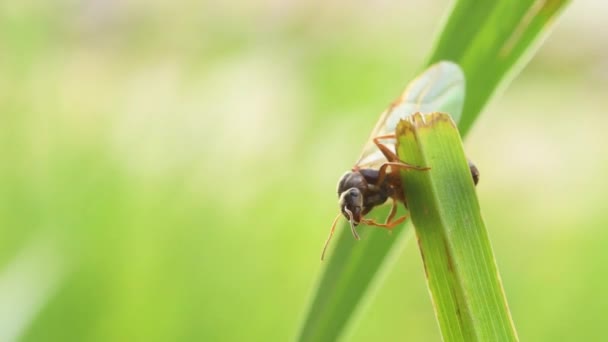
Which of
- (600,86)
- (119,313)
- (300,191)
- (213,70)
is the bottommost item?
(119,313)

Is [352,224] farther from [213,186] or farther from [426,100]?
[213,186]

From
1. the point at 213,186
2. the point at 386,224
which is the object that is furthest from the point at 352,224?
the point at 213,186

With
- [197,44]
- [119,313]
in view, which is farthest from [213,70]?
[119,313]

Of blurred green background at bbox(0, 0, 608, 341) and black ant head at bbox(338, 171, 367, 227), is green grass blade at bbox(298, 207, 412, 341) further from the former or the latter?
blurred green background at bbox(0, 0, 608, 341)

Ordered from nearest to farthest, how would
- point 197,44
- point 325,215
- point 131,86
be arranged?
1. point 325,215
2. point 131,86
3. point 197,44

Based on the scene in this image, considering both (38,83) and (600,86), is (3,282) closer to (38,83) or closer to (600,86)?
(38,83)

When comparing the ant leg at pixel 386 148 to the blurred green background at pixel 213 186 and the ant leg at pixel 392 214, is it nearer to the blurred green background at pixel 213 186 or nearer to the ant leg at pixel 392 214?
the ant leg at pixel 392 214

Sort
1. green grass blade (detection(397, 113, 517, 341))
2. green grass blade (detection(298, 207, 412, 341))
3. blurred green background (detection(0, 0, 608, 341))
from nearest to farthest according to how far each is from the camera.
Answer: green grass blade (detection(397, 113, 517, 341)) → green grass blade (detection(298, 207, 412, 341)) → blurred green background (detection(0, 0, 608, 341))

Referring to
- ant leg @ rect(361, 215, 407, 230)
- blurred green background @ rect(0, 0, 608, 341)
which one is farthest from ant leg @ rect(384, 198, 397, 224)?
blurred green background @ rect(0, 0, 608, 341)
